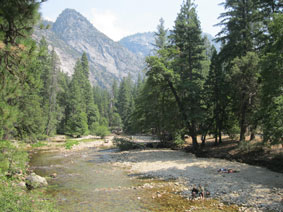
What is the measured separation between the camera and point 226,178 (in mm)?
13336

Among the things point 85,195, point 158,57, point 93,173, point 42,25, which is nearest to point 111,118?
point 158,57

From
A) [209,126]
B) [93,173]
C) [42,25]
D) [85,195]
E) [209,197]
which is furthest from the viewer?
[209,126]

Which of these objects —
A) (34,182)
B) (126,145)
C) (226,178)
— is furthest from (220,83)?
(34,182)

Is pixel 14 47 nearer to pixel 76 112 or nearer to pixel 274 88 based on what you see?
pixel 274 88

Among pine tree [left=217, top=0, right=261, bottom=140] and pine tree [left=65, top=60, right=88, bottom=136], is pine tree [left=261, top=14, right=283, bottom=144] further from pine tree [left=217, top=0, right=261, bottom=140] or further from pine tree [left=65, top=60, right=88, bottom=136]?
pine tree [left=65, top=60, right=88, bottom=136]

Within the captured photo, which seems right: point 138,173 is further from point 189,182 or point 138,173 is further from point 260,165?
point 260,165

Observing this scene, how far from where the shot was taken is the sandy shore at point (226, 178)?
1004cm

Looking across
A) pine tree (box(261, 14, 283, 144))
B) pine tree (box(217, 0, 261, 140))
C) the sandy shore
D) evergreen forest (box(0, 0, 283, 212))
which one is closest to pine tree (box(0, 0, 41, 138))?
evergreen forest (box(0, 0, 283, 212))

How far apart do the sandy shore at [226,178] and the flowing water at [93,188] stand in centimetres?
231

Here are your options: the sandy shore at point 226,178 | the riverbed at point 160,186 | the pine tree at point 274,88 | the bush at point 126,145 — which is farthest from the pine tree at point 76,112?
the pine tree at point 274,88

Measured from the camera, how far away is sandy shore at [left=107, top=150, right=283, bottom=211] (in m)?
10.0

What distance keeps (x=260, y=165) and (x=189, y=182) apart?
238 inches

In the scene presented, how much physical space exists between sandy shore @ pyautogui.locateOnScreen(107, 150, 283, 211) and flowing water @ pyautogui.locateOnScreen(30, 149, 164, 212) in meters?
2.31

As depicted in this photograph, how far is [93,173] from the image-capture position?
16.6 metres
